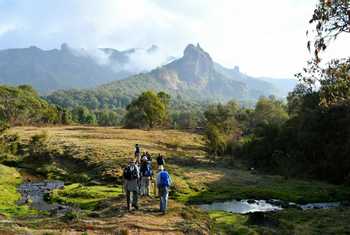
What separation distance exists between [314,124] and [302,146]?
16.6ft

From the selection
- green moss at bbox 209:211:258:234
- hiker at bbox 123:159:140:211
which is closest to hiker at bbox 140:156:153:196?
hiker at bbox 123:159:140:211

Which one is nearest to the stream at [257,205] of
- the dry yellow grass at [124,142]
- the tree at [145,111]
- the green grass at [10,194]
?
the green grass at [10,194]

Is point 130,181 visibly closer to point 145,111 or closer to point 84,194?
point 84,194

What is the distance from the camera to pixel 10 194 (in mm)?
52844

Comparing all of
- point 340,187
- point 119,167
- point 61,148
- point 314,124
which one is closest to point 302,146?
point 314,124

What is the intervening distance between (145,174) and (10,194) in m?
21.3

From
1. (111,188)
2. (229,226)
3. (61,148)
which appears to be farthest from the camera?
(61,148)

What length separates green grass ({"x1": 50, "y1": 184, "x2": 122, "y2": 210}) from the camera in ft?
162

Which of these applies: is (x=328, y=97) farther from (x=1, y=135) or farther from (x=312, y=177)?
(x=1, y=135)

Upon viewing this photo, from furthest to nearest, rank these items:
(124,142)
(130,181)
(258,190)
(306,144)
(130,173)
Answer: (124,142), (306,144), (258,190), (130,181), (130,173)

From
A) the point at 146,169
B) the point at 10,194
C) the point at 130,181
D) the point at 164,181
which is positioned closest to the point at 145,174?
the point at 146,169

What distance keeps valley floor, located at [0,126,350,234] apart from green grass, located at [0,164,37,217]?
3.6 inches

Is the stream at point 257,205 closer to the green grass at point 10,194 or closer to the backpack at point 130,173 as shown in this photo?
the backpack at point 130,173

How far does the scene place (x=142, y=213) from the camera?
108 feet
